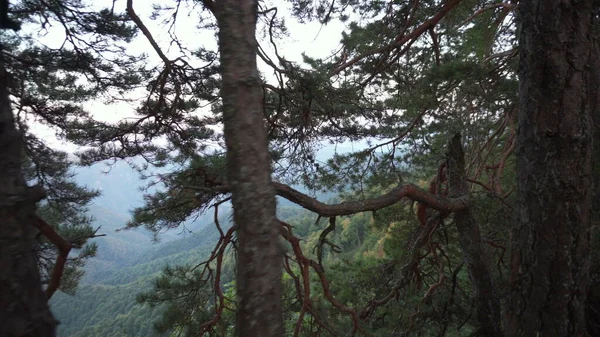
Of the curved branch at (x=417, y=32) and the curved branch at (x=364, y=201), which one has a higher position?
the curved branch at (x=417, y=32)

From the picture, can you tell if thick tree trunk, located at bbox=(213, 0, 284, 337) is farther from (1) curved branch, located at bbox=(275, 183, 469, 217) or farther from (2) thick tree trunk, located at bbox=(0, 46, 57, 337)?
(1) curved branch, located at bbox=(275, 183, 469, 217)

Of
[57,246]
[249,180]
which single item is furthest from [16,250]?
[249,180]

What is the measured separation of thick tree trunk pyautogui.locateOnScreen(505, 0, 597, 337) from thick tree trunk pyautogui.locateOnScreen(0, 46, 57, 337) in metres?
1.92

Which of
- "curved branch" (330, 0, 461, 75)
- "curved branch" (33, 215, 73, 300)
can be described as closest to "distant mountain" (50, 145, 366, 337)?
"curved branch" (33, 215, 73, 300)

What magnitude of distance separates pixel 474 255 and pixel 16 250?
2.33 metres

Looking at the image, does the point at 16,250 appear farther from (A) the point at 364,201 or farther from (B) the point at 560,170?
(B) the point at 560,170

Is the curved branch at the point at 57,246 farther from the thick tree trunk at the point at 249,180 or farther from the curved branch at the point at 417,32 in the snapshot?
the curved branch at the point at 417,32

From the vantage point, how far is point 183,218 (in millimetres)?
2361

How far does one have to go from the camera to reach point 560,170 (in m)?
1.51

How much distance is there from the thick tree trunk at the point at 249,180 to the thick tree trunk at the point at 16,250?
1.54ft

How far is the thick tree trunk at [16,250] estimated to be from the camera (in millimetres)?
718

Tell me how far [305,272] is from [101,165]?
2.34 m

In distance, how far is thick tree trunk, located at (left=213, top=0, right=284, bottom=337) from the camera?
830 mm

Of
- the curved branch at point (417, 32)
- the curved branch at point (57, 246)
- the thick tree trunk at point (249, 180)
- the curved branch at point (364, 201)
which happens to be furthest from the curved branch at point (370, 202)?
the curved branch at point (417, 32)
